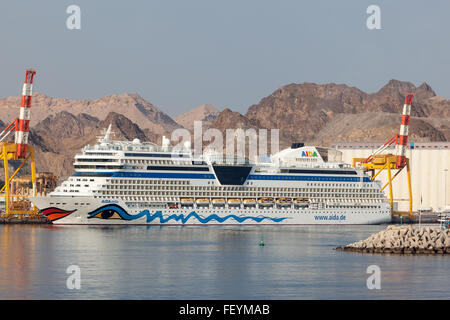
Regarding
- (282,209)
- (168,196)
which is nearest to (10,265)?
(168,196)

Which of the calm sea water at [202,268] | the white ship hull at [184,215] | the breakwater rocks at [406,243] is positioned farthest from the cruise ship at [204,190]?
the breakwater rocks at [406,243]

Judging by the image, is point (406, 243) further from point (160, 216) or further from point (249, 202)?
point (249, 202)

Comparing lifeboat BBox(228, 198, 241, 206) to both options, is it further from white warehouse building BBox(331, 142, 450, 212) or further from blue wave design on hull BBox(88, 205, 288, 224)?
white warehouse building BBox(331, 142, 450, 212)

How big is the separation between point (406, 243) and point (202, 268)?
64.5ft

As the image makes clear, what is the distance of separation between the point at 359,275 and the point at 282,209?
5231 centimetres

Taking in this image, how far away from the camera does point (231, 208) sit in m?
103

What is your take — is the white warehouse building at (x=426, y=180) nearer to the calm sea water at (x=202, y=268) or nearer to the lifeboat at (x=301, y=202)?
the lifeboat at (x=301, y=202)

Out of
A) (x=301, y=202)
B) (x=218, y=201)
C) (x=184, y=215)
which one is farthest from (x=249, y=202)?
(x=184, y=215)

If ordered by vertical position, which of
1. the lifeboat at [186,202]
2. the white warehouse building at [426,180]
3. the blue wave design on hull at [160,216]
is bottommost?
the blue wave design on hull at [160,216]

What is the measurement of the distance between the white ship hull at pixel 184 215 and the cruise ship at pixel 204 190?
11cm

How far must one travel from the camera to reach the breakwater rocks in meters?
68.7

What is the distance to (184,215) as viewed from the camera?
10062 cm

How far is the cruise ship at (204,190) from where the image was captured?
96.7 m
